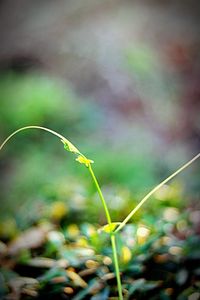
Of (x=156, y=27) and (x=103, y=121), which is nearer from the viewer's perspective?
(x=103, y=121)

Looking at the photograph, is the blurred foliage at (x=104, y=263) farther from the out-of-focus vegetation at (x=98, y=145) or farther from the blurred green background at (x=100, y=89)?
the blurred green background at (x=100, y=89)

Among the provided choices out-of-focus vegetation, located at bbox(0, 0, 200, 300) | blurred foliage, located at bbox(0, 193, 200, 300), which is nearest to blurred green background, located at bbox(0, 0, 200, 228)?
out-of-focus vegetation, located at bbox(0, 0, 200, 300)

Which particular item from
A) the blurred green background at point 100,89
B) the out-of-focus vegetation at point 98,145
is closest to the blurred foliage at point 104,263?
the out-of-focus vegetation at point 98,145

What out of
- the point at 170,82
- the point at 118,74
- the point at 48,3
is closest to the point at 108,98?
the point at 118,74

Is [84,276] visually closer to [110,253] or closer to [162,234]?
[110,253]

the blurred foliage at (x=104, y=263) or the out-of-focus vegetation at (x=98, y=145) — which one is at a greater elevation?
the out-of-focus vegetation at (x=98, y=145)

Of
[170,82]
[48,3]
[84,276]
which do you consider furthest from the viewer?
[48,3]

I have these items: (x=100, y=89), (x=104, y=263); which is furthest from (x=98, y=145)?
(x=104, y=263)

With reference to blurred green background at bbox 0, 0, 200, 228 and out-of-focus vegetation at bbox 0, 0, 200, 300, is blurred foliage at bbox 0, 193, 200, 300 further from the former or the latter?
blurred green background at bbox 0, 0, 200, 228
